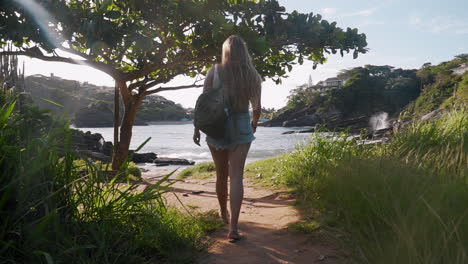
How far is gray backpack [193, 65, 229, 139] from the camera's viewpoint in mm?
3318

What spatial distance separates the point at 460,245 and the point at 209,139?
2176mm

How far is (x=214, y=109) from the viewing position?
332 centimetres

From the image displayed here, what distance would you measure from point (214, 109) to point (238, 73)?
395mm

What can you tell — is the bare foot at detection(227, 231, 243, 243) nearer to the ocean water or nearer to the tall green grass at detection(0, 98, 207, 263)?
the tall green grass at detection(0, 98, 207, 263)

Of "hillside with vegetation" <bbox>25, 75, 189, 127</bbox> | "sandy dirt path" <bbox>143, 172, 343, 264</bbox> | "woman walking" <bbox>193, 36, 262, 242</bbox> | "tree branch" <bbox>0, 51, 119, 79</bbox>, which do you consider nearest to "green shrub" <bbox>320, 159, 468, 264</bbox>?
"sandy dirt path" <bbox>143, 172, 343, 264</bbox>

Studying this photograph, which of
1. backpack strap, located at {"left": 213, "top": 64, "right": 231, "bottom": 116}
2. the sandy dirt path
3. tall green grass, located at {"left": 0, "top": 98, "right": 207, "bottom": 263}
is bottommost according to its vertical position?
the sandy dirt path

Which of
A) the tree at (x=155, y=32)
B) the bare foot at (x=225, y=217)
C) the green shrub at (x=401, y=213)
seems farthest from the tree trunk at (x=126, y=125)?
the green shrub at (x=401, y=213)

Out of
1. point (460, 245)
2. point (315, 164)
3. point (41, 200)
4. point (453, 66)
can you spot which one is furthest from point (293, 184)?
point (453, 66)

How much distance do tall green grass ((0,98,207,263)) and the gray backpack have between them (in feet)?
2.88

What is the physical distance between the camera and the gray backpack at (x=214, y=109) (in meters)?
3.32

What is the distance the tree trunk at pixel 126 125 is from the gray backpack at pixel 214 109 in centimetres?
506

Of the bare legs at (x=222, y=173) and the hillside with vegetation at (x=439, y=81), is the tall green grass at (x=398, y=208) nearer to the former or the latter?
the bare legs at (x=222, y=173)

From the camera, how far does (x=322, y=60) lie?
25.2 feet

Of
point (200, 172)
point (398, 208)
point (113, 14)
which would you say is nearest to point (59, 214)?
point (398, 208)
